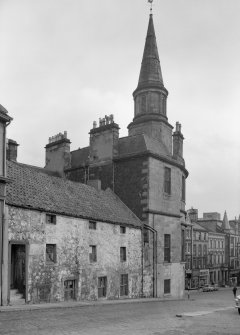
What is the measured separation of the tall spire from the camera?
39781 mm

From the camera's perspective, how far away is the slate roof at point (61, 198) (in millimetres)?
21359

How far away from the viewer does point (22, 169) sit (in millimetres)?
24031

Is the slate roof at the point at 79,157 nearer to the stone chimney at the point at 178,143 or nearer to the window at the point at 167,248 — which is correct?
the stone chimney at the point at 178,143

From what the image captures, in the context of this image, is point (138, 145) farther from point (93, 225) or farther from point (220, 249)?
point (220, 249)

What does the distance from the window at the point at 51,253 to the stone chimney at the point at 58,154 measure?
1477cm

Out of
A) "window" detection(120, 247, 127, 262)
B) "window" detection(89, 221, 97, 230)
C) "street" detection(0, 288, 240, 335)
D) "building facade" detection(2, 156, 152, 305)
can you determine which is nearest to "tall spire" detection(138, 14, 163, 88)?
"building facade" detection(2, 156, 152, 305)

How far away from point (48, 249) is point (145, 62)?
990 inches

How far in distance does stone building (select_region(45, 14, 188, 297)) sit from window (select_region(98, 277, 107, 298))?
5.05 m

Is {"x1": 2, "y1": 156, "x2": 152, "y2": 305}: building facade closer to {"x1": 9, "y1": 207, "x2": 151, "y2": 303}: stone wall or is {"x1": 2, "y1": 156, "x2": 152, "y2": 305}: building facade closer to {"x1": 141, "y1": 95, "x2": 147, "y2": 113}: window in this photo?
{"x1": 9, "y1": 207, "x2": 151, "y2": 303}: stone wall

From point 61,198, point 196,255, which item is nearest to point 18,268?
point 61,198

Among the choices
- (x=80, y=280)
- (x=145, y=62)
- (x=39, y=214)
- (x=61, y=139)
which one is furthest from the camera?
(x=145, y=62)

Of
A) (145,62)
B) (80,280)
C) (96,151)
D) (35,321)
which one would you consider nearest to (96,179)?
(96,151)

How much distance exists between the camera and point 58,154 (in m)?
37.3

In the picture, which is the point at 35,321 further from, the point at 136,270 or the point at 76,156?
the point at 76,156
